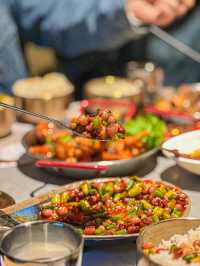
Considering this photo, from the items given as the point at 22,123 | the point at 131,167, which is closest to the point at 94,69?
the point at 22,123

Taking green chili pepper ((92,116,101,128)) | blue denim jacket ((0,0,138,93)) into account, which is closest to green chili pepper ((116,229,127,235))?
green chili pepper ((92,116,101,128))

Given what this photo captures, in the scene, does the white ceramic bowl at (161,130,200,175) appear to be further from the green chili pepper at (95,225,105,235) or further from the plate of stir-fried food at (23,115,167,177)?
the green chili pepper at (95,225,105,235)

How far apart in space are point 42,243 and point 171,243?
32 centimetres

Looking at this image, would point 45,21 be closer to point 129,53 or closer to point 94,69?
point 94,69

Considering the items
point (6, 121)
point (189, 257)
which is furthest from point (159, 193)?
point (6, 121)

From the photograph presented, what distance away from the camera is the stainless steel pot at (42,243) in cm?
137

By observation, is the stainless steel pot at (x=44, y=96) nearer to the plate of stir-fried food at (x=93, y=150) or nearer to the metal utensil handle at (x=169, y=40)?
the plate of stir-fried food at (x=93, y=150)

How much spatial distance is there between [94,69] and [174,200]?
2497mm

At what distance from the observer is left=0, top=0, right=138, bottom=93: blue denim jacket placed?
335 centimetres

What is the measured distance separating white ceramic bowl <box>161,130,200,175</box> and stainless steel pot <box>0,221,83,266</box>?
2.42ft

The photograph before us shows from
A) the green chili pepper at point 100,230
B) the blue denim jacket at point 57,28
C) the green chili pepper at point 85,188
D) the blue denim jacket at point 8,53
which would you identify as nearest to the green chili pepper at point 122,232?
the green chili pepper at point 100,230

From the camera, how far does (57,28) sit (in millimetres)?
3471

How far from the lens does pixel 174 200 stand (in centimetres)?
179

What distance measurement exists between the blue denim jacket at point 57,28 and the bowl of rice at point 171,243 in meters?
1.92
